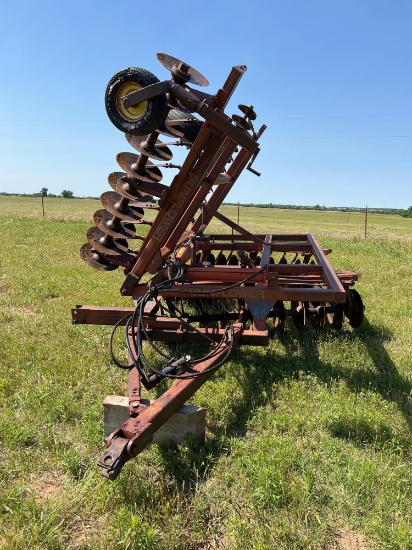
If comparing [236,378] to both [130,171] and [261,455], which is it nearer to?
[261,455]

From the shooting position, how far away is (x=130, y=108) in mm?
3389

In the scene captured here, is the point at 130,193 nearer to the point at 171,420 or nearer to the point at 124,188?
the point at 124,188

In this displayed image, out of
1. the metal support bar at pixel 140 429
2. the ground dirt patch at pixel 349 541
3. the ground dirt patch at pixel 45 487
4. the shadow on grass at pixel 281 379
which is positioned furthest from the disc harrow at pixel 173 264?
the ground dirt patch at pixel 349 541

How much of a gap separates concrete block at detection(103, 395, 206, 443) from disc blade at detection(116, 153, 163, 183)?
2211 millimetres

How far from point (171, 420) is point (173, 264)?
1600 millimetres

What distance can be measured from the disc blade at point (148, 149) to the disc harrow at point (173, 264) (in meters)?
0.01

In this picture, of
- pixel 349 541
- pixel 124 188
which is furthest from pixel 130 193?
pixel 349 541

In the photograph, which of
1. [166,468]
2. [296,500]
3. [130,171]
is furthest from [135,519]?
[130,171]

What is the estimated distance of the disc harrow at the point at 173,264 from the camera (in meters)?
2.97

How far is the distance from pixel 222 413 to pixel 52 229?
1529 centimetres

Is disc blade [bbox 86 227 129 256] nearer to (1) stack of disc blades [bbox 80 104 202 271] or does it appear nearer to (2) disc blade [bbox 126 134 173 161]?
(1) stack of disc blades [bbox 80 104 202 271]

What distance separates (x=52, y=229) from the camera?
17000mm

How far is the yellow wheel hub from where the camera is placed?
3.35m

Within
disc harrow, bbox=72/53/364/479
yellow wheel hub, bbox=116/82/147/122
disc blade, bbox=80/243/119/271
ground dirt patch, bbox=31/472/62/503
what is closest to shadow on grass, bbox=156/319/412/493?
disc harrow, bbox=72/53/364/479
